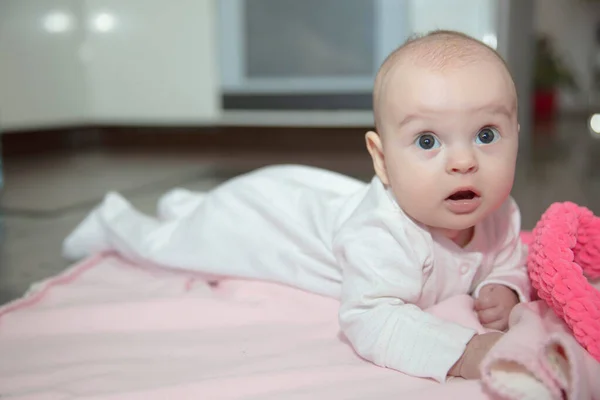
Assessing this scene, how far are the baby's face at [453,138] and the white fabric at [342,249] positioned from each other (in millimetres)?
56

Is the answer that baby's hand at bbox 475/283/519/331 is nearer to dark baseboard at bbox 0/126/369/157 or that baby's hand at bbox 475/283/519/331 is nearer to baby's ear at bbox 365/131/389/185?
baby's ear at bbox 365/131/389/185

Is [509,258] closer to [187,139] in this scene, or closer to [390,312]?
[390,312]

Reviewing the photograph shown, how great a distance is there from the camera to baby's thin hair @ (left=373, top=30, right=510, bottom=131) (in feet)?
2.15

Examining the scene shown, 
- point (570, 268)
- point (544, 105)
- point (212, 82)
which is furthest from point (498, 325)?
point (544, 105)

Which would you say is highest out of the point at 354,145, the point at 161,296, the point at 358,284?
the point at 358,284

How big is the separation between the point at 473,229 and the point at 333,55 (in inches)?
74.0

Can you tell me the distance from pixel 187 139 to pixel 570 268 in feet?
8.95

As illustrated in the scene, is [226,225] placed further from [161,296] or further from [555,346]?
[555,346]

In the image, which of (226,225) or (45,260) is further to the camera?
(45,260)

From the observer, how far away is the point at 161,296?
2.99ft

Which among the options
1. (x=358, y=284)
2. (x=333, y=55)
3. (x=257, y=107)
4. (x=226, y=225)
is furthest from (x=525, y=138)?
(x=358, y=284)

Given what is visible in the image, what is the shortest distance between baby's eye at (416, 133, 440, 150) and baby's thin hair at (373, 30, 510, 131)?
2.5 inches

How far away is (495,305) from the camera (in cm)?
74

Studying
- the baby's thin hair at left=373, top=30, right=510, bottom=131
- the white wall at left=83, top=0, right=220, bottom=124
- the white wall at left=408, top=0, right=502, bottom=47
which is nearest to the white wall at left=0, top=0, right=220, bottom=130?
the white wall at left=83, top=0, right=220, bottom=124
